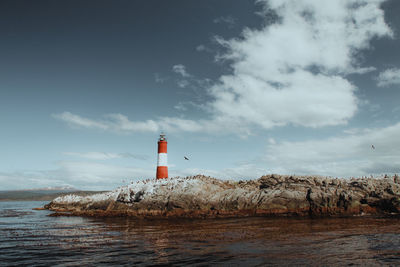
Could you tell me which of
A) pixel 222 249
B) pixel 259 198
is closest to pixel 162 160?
pixel 259 198

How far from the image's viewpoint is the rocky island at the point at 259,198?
2041 centimetres

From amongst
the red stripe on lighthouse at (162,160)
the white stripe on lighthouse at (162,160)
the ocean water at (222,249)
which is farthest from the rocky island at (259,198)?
the ocean water at (222,249)

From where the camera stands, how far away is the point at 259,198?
75.2 ft

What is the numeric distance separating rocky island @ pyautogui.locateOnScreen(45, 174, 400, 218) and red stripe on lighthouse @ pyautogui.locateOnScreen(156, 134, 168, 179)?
5.76 m

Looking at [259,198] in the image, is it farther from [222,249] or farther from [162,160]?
[162,160]

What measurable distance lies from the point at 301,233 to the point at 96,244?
382 inches

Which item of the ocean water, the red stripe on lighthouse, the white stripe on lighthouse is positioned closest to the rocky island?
the red stripe on lighthouse

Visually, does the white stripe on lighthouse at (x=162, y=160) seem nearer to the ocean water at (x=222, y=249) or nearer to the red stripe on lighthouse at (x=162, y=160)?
the red stripe on lighthouse at (x=162, y=160)

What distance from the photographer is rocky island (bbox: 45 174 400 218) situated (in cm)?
2041

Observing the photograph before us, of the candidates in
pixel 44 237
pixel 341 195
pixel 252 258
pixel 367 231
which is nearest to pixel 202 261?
pixel 252 258

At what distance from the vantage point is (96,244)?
11656 millimetres

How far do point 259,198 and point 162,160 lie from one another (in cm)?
1800

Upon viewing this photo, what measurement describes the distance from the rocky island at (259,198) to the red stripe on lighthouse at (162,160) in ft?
18.9

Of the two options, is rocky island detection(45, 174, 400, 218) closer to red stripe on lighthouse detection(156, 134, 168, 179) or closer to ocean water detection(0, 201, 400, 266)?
red stripe on lighthouse detection(156, 134, 168, 179)
